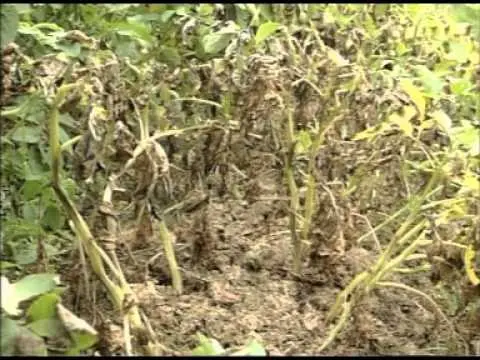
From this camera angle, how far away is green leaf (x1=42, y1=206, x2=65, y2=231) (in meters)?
1.62

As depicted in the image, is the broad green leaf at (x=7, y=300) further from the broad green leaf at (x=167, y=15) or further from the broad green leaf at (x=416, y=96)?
the broad green leaf at (x=167, y=15)

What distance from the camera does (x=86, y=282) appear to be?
1386mm

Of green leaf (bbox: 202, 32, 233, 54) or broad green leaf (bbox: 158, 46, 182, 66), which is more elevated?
green leaf (bbox: 202, 32, 233, 54)

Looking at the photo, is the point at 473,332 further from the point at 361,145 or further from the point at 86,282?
the point at 86,282

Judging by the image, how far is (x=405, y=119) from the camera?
1606mm

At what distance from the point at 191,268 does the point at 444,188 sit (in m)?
0.43

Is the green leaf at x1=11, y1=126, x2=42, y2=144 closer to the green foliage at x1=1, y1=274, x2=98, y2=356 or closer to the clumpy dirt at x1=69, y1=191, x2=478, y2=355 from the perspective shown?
the clumpy dirt at x1=69, y1=191, x2=478, y2=355

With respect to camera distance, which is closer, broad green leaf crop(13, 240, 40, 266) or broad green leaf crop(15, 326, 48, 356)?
broad green leaf crop(15, 326, 48, 356)

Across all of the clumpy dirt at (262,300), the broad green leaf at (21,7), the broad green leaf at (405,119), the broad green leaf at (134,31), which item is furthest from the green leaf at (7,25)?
the broad green leaf at (405,119)

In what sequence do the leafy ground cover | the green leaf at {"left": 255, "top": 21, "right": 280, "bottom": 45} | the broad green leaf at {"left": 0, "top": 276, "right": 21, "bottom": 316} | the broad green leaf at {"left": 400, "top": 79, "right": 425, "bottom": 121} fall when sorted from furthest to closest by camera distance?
the green leaf at {"left": 255, "top": 21, "right": 280, "bottom": 45} < the broad green leaf at {"left": 400, "top": 79, "right": 425, "bottom": 121} < the leafy ground cover < the broad green leaf at {"left": 0, "top": 276, "right": 21, "bottom": 316}

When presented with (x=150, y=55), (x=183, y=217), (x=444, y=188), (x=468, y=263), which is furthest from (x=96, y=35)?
(x=468, y=263)

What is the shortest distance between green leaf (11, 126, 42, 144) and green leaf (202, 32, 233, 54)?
0.32 metres

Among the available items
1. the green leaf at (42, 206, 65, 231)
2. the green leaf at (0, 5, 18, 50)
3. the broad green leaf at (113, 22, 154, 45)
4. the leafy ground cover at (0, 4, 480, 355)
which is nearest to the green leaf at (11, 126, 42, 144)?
the leafy ground cover at (0, 4, 480, 355)

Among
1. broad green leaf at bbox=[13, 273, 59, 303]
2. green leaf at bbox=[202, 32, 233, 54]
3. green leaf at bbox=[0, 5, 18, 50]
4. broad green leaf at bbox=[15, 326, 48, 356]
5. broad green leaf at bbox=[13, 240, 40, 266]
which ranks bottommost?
broad green leaf at bbox=[13, 240, 40, 266]
